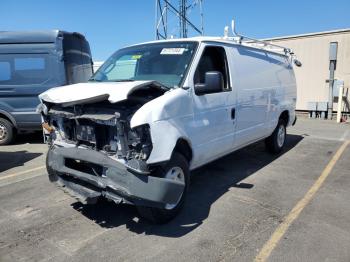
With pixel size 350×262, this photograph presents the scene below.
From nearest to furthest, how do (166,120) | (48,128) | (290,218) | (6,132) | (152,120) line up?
(152,120)
(166,120)
(290,218)
(48,128)
(6,132)

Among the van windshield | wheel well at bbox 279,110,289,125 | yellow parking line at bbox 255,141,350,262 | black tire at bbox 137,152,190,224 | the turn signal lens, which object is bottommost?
yellow parking line at bbox 255,141,350,262

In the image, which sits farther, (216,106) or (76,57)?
(76,57)

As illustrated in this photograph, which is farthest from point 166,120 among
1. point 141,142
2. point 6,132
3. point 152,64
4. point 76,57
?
point 6,132

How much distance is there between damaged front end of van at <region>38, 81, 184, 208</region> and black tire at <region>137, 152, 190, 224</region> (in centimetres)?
22

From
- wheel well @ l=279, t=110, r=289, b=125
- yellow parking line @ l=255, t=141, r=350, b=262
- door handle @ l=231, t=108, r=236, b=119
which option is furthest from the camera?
wheel well @ l=279, t=110, r=289, b=125

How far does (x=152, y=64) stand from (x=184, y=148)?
4.40ft

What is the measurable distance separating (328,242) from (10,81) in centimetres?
814

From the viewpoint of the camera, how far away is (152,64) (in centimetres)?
486

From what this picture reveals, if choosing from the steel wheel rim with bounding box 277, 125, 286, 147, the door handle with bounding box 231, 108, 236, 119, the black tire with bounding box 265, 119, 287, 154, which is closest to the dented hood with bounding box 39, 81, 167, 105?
the door handle with bounding box 231, 108, 236, 119

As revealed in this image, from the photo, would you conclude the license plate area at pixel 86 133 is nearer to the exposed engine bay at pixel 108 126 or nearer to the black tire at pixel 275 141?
the exposed engine bay at pixel 108 126

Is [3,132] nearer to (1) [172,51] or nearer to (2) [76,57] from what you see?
(2) [76,57]

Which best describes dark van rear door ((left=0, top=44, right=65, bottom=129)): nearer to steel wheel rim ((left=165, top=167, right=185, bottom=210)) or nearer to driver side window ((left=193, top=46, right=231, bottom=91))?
driver side window ((left=193, top=46, right=231, bottom=91))

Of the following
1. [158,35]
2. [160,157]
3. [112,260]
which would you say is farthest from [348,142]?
[158,35]

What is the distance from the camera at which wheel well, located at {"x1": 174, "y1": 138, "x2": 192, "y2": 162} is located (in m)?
4.17
